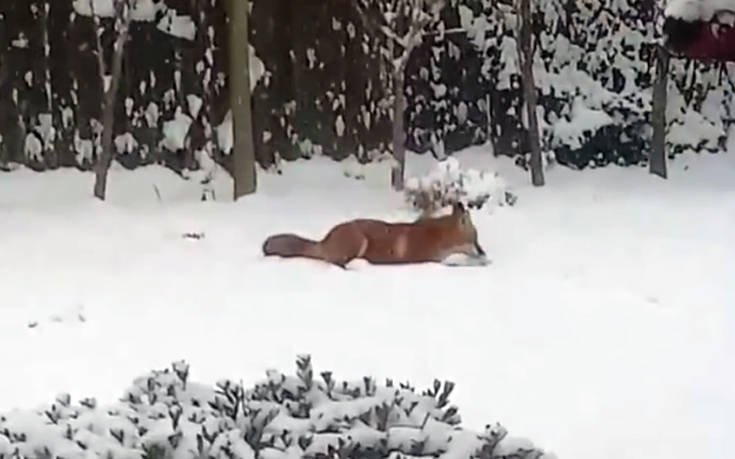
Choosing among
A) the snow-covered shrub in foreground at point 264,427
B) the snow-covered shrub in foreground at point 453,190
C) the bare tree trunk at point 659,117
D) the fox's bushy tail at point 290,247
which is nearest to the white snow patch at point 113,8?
the snow-covered shrub in foreground at point 453,190

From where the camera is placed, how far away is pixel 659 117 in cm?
886

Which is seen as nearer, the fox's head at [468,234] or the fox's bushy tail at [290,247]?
the fox's bushy tail at [290,247]

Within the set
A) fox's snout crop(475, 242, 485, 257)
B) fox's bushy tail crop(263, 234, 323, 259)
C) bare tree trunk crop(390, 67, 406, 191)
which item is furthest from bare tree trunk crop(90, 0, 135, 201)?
fox's snout crop(475, 242, 485, 257)

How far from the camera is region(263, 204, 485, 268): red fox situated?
242 inches

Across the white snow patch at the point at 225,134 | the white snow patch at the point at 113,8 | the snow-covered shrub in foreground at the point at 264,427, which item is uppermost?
the white snow patch at the point at 113,8

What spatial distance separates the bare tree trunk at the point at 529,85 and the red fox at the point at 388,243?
2.26 metres

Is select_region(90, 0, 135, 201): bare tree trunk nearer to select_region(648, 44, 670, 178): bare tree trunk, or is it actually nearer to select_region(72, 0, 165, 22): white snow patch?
select_region(72, 0, 165, 22): white snow patch

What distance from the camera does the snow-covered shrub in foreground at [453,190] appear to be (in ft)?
24.2

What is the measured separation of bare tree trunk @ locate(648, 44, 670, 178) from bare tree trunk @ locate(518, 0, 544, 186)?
861 mm

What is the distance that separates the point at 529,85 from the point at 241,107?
1.95 meters

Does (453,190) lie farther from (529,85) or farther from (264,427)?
(264,427)

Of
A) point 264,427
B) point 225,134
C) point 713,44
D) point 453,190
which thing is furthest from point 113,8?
point 713,44

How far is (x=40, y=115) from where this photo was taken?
8.70 metres

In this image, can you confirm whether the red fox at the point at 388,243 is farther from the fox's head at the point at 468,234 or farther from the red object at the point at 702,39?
the red object at the point at 702,39
